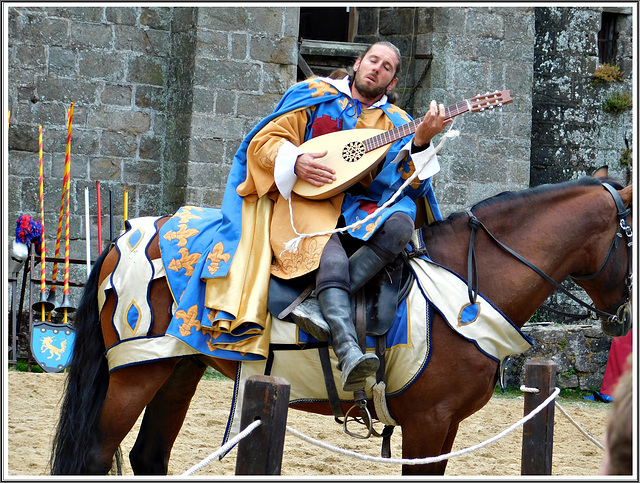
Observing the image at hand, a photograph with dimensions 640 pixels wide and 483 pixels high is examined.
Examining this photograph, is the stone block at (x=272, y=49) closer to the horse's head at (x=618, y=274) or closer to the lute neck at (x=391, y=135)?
the lute neck at (x=391, y=135)

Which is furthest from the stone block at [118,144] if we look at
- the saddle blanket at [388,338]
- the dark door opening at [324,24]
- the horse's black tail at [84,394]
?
Answer: the saddle blanket at [388,338]

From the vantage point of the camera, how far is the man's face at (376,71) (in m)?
3.60

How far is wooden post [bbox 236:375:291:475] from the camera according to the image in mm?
2561

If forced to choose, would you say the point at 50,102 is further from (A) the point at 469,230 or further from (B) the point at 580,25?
(B) the point at 580,25

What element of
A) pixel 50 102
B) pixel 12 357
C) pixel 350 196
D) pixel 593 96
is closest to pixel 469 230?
pixel 350 196

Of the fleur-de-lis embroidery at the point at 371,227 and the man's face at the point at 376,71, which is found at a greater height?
the man's face at the point at 376,71

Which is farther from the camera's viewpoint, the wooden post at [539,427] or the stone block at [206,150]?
the stone block at [206,150]

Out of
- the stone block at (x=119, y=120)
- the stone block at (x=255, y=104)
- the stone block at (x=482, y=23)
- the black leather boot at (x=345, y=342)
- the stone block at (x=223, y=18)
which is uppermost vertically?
the stone block at (x=482, y=23)

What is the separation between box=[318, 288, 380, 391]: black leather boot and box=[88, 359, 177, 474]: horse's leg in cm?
77

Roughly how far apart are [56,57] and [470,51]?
423 cm

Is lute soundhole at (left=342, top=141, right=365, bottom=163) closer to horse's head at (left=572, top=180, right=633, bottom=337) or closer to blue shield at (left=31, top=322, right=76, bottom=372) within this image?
horse's head at (left=572, top=180, right=633, bottom=337)

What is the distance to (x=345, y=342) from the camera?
3.14 m

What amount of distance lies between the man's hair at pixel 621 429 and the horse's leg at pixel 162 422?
2.68m

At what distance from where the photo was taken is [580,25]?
32.1ft
